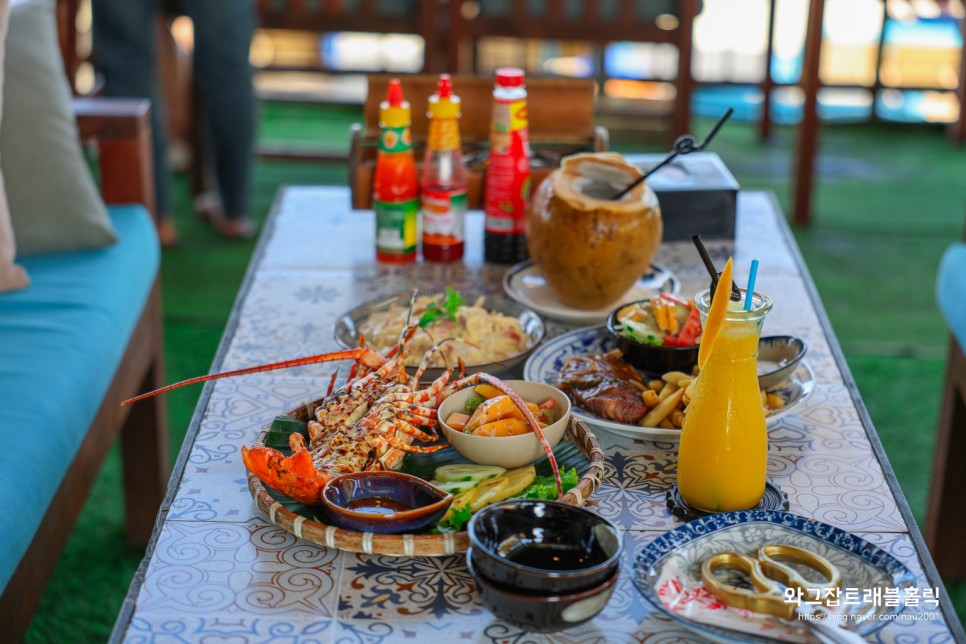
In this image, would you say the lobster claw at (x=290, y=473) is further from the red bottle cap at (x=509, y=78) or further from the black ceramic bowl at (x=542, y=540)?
the red bottle cap at (x=509, y=78)

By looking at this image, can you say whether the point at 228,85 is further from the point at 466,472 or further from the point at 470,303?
the point at 466,472

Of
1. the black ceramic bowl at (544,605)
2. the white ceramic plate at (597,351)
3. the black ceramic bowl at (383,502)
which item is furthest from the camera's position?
the white ceramic plate at (597,351)

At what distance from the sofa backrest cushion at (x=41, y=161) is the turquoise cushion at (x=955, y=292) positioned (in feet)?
4.69

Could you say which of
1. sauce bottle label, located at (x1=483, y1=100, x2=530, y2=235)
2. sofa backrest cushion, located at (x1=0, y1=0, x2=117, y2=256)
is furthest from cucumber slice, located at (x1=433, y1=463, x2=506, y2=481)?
sofa backrest cushion, located at (x1=0, y1=0, x2=117, y2=256)

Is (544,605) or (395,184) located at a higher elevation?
(395,184)

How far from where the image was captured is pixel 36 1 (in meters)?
2.00

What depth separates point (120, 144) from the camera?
207cm

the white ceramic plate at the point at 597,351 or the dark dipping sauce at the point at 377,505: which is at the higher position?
the white ceramic plate at the point at 597,351

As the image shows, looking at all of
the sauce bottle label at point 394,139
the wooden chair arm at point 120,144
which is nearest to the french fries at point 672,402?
the sauce bottle label at point 394,139

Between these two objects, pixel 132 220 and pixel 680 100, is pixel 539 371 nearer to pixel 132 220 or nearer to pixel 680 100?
pixel 132 220

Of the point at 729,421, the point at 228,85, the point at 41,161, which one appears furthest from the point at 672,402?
the point at 228,85

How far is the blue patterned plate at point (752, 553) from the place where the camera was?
0.86m

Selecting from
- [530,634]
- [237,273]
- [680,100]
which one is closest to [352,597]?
[530,634]

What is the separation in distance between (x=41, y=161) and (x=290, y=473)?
1.13 meters
